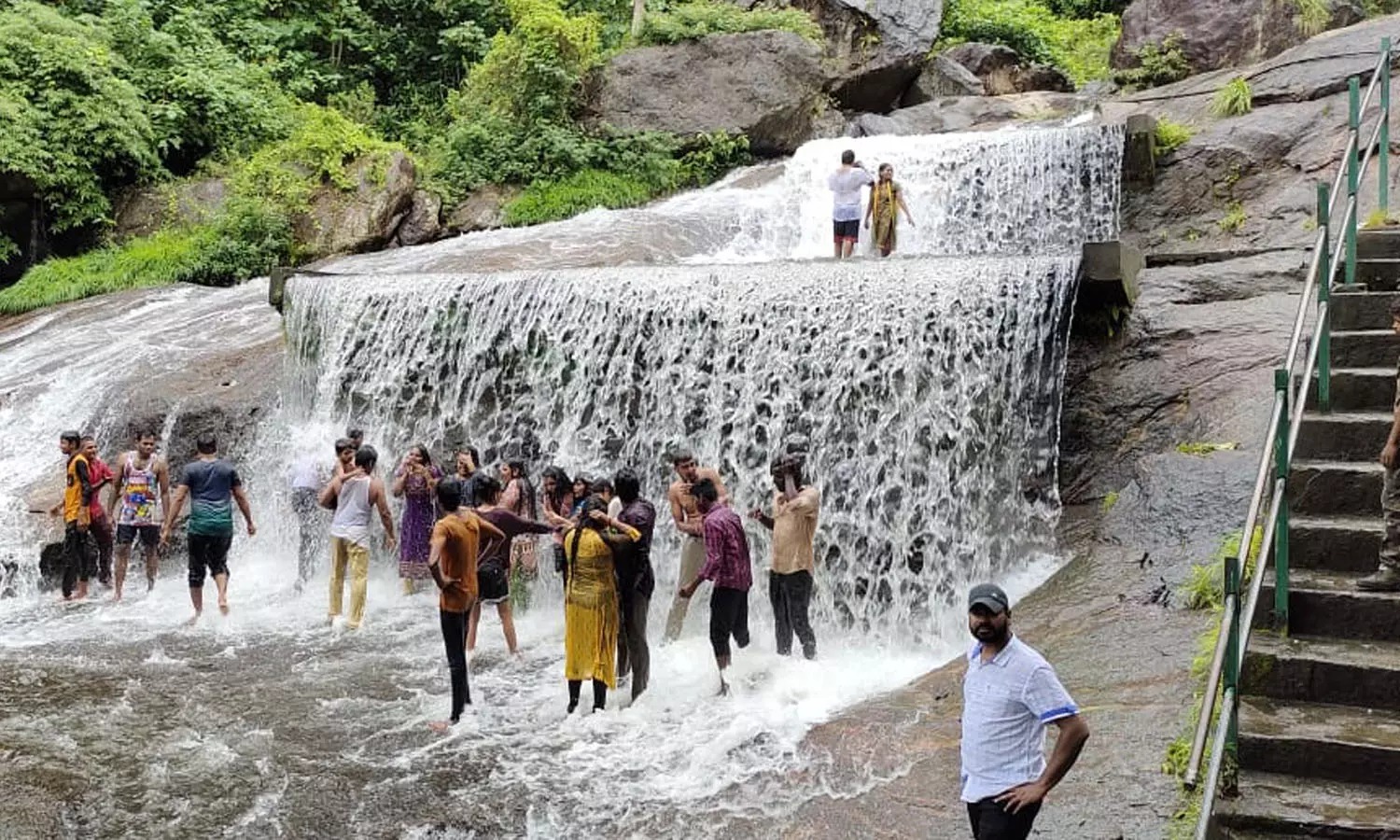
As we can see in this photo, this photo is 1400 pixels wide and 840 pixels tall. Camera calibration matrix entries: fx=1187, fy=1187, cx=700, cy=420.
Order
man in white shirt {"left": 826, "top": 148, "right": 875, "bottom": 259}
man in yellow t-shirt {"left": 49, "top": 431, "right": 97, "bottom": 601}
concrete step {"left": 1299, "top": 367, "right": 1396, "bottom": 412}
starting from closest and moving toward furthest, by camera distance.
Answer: concrete step {"left": 1299, "top": 367, "right": 1396, "bottom": 412}, man in yellow t-shirt {"left": 49, "top": 431, "right": 97, "bottom": 601}, man in white shirt {"left": 826, "top": 148, "right": 875, "bottom": 259}

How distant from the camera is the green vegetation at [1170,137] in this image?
44.3ft

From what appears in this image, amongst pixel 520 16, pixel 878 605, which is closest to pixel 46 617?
pixel 878 605

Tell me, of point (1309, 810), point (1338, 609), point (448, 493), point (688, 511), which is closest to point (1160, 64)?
point (688, 511)

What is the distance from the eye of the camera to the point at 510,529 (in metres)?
7.87

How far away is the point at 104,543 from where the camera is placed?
37.8 ft

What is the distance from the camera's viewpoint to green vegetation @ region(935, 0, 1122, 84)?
23.9m

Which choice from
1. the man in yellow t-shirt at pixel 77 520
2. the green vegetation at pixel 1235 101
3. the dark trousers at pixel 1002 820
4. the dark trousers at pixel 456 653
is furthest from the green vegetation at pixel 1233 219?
the man in yellow t-shirt at pixel 77 520

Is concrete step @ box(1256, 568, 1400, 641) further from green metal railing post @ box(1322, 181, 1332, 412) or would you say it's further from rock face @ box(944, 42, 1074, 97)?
rock face @ box(944, 42, 1074, 97)

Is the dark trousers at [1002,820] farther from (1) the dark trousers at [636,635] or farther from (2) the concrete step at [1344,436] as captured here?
(1) the dark trousers at [636,635]

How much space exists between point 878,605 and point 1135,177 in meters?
6.94

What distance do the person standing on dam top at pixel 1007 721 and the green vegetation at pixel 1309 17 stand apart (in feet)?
55.8

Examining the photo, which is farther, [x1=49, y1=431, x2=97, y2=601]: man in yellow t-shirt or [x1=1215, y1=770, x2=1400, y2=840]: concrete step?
[x1=49, y1=431, x2=97, y2=601]: man in yellow t-shirt

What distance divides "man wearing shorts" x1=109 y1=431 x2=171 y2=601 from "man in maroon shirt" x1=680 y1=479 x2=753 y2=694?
5.92m

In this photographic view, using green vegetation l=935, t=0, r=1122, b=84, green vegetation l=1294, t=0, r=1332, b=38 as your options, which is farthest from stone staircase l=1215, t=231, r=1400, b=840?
green vegetation l=935, t=0, r=1122, b=84
